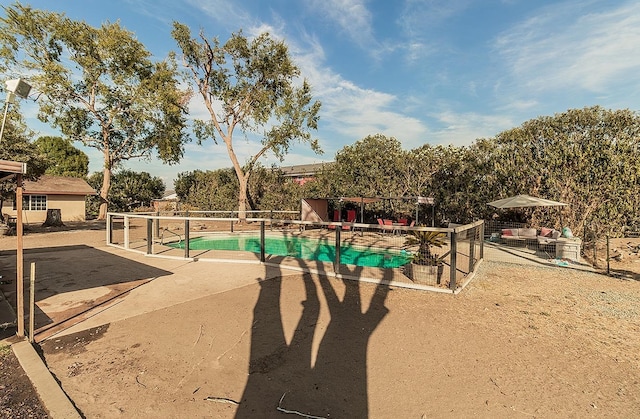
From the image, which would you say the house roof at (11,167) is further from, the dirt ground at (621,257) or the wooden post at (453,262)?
the dirt ground at (621,257)

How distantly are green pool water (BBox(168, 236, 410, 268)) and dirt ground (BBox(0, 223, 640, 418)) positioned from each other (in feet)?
14.1

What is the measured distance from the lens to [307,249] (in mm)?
11734

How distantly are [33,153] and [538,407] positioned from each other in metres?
17.5

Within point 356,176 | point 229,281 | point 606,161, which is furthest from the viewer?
point 356,176

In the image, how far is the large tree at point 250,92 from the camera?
66.0 feet

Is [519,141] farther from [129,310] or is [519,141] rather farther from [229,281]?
[129,310]

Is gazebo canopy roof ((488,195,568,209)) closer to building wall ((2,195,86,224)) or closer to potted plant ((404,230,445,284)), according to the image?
potted plant ((404,230,445,284))

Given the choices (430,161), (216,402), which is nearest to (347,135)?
(430,161)

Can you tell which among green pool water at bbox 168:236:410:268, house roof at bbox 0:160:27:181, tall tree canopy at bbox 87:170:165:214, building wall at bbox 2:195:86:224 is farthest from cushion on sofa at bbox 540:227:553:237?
tall tree canopy at bbox 87:170:165:214

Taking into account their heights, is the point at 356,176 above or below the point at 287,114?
below

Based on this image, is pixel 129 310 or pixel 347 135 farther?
pixel 347 135

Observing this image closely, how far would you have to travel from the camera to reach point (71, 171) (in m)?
38.4

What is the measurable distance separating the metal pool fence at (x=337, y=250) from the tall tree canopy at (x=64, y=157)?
33318 mm

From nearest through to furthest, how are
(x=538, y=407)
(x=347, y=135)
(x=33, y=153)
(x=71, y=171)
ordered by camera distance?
1. (x=538, y=407)
2. (x=33, y=153)
3. (x=347, y=135)
4. (x=71, y=171)
